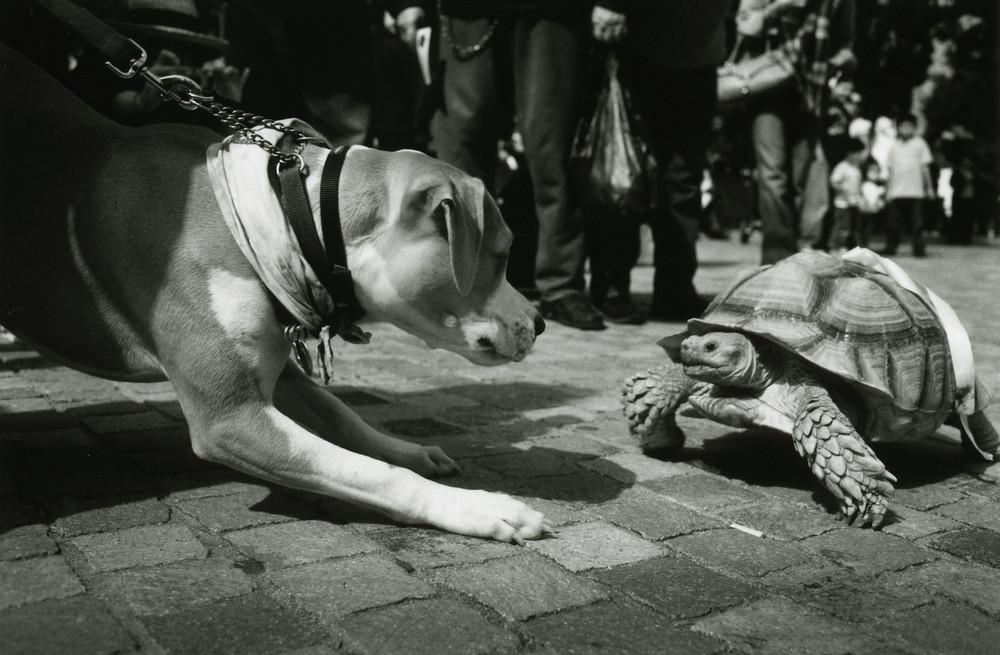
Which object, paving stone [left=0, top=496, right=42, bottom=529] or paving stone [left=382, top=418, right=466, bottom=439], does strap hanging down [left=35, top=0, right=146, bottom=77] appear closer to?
paving stone [left=0, top=496, right=42, bottom=529]

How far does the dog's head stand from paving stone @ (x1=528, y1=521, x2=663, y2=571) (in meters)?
0.58

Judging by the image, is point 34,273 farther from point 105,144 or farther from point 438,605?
point 438,605

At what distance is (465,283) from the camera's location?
2.43 metres

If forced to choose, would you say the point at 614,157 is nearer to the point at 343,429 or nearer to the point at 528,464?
the point at 528,464

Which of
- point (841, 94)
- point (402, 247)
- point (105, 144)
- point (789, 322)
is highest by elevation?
point (841, 94)

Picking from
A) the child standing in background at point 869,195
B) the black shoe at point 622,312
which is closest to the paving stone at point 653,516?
the black shoe at point 622,312

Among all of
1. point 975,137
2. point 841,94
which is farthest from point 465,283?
point 975,137

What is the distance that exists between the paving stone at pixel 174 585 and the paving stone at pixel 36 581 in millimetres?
63

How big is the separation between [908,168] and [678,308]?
10295mm

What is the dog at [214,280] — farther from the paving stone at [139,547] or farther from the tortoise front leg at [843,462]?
the tortoise front leg at [843,462]

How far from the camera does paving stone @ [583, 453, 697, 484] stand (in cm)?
295

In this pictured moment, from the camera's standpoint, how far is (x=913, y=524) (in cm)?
256

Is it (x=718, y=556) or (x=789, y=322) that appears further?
(x=789, y=322)

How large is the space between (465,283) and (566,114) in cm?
363
